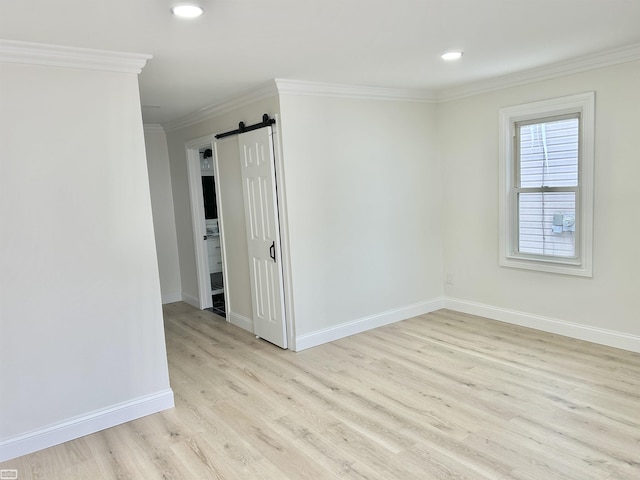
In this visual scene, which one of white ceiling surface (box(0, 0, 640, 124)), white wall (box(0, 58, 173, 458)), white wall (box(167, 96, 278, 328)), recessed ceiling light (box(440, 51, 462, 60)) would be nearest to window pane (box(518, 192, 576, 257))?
white ceiling surface (box(0, 0, 640, 124))

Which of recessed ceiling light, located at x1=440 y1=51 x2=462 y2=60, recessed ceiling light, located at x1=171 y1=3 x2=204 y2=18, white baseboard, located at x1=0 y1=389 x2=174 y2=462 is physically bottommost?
white baseboard, located at x1=0 y1=389 x2=174 y2=462

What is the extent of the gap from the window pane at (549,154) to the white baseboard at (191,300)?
162 inches

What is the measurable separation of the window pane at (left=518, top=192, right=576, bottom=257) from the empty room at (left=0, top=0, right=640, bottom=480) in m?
0.02

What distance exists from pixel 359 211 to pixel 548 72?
6.76 ft

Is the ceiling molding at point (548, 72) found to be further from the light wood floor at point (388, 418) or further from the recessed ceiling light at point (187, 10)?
the recessed ceiling light at point (187, 10)

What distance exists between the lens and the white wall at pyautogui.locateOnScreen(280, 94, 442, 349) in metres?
4.09

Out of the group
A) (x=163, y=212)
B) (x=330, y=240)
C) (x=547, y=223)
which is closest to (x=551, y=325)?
(x=547, y=223)

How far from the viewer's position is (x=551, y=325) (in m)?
4.26

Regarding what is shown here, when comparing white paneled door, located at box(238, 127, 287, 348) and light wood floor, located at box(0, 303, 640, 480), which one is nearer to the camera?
light wood floor, located at box(0, 303, 640, 480)

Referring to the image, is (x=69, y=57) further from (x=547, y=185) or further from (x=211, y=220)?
(x=547, y=185)

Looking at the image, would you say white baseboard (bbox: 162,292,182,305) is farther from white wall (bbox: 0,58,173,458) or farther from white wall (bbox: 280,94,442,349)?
white wall (bbox: 0,58,173,458)

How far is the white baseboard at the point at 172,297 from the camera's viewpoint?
6.19m

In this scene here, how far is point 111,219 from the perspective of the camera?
2.91m

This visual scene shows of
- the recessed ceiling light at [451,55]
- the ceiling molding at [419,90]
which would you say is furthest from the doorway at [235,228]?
the recessed ceiling light at [451,55]
